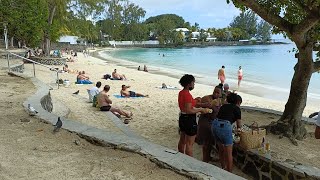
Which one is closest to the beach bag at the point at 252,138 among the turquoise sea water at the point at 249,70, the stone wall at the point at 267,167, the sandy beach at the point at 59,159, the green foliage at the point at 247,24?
the stone wall at the point at 267,167

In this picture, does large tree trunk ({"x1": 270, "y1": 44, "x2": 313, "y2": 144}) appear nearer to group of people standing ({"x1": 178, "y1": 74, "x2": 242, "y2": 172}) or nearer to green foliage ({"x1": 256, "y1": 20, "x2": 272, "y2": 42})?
group of people standing ({"x1": 178, "y1": 74, "x2": 242, "y2": 172})

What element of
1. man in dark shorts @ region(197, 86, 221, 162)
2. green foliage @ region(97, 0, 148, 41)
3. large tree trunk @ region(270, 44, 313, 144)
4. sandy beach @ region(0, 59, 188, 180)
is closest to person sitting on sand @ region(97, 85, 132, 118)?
sandy beach @ region(0, 59, 188, 180)

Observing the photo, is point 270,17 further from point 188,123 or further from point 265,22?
point 265,22

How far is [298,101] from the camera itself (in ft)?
26.0

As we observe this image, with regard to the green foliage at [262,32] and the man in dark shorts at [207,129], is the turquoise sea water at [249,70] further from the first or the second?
the green foliage at [262,32]

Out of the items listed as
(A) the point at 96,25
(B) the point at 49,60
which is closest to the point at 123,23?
(A) the point at 96,25

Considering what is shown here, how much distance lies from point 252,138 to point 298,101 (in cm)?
304

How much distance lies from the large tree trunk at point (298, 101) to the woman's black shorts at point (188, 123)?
11.8ft

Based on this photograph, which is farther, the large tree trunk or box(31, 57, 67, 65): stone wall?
box(31, 57, 67, 65): stone wall

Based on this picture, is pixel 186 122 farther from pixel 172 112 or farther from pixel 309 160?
pixel 172 112

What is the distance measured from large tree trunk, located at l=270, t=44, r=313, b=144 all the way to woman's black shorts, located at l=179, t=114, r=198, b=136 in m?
3.60

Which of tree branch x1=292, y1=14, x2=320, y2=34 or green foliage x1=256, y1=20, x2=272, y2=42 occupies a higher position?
green foliage x1=256, y1=20, x2=272, y2=42

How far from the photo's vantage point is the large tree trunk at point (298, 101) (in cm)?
771

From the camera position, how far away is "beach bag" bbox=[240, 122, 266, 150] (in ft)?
17.7
